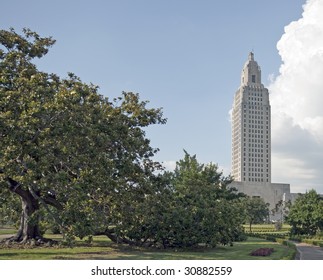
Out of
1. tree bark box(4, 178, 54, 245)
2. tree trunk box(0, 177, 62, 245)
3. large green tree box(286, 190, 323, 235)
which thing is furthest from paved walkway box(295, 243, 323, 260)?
large green tree box(286, 190, 323, 235)

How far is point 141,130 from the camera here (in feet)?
127

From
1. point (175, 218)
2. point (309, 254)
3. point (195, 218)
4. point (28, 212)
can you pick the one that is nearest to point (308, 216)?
point (309, 254)

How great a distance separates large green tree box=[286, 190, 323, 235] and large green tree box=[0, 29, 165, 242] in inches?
1532

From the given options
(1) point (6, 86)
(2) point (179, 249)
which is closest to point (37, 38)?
(1) point (6, 86)

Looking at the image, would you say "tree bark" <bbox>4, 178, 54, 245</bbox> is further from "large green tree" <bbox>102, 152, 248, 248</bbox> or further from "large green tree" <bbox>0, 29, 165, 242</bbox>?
"large green tree" <bbox>102, 152, 248, 248</bbox>

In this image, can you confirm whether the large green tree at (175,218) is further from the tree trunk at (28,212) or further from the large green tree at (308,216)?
the large green tree at (308,216)

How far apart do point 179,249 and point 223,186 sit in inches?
1058

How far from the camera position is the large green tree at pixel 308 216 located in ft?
Result: 219

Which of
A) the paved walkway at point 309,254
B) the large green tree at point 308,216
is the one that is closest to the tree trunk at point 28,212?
the paved walkway at point 309,254

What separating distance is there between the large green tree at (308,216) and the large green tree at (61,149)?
3891 centimetres

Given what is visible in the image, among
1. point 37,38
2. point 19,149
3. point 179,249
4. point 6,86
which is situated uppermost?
point 37,38

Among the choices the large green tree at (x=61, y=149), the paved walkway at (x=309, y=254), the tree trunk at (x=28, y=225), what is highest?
the large green tree at (x=61, y=149)

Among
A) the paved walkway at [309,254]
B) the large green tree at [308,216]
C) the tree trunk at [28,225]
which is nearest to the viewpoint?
the tree trunk at [28,225]
